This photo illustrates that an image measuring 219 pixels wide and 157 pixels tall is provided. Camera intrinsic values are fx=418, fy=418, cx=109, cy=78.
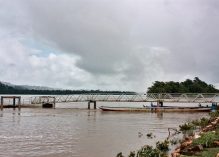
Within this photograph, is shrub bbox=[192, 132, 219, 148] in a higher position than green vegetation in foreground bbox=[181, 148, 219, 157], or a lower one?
higher

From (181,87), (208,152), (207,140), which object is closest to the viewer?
(208,152)

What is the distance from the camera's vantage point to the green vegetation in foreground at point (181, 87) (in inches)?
6540

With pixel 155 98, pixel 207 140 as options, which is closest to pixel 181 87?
pixel 155 98

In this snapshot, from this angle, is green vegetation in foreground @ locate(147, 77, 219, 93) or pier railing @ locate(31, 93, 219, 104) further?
green vegetation in foreground @ locate(147, 77, 219, 93)

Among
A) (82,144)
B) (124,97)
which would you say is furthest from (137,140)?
(124,97)

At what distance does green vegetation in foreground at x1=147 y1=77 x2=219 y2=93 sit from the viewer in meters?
166

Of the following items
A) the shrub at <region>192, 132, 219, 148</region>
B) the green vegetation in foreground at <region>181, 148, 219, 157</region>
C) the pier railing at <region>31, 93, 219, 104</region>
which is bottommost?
the green vegetation in foreground at <region>181, 148, 219, 157</region>

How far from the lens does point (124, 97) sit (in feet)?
255

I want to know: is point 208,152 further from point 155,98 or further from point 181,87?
point 181,87

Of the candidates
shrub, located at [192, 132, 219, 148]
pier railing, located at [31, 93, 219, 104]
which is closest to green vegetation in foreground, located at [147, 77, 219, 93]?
pier railing, located at [31, 93, 219, 104]

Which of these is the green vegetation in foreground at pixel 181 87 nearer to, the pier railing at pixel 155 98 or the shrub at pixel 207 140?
the pier railing at pixel 155 98

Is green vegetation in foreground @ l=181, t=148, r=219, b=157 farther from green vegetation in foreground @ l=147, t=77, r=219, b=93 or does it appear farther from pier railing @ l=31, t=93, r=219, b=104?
green vegetation in foreground @ l=147, t=77, r=219, b=93

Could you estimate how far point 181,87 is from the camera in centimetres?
17175

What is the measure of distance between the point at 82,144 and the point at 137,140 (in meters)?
4.58
